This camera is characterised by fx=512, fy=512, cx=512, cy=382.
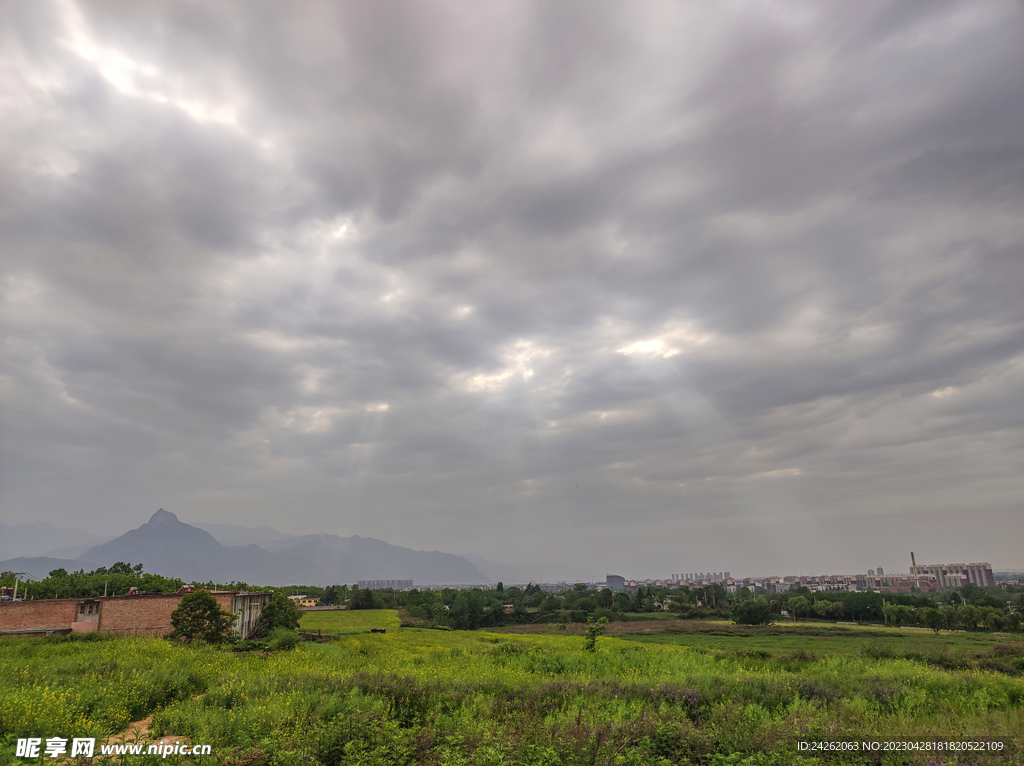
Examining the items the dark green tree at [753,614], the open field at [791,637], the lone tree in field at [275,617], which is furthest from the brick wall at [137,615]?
the dark green tree at [753,614]

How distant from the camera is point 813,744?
37.5 feet

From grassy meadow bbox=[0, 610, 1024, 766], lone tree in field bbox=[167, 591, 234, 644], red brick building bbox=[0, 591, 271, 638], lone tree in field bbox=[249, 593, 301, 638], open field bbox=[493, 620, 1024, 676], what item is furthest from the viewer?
open field bbox=[493, 620, 1024, 676]

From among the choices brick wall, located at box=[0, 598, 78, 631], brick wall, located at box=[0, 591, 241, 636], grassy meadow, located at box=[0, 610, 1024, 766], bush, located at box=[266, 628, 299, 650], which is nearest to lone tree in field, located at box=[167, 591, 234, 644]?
brick wall, located at box=[0, 591, 241, 636]

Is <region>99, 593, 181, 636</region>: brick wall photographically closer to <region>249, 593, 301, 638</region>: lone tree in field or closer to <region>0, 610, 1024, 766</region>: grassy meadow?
<region>249, 593, 301, 638</region>: lone tree in field

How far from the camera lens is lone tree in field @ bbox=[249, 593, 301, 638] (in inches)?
2219

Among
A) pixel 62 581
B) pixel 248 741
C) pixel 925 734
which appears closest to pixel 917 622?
pixel 925 734

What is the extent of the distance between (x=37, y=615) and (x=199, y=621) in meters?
18.7

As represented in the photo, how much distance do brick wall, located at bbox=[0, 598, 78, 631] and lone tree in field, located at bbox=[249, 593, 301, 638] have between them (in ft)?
54.3

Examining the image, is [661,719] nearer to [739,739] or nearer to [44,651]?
[739,739]

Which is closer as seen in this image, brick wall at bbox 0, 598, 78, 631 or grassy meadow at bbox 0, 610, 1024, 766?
grassy meadow at bbox 0, 610, 1024, 766

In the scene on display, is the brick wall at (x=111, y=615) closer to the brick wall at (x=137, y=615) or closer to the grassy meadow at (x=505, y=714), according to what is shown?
the brick wall at (x=137, y=615)

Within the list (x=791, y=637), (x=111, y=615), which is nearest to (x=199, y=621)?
(x=111, y=615)

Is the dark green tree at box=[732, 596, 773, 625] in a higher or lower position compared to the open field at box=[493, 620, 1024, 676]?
lower

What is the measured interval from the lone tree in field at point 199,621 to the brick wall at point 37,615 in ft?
40.9
